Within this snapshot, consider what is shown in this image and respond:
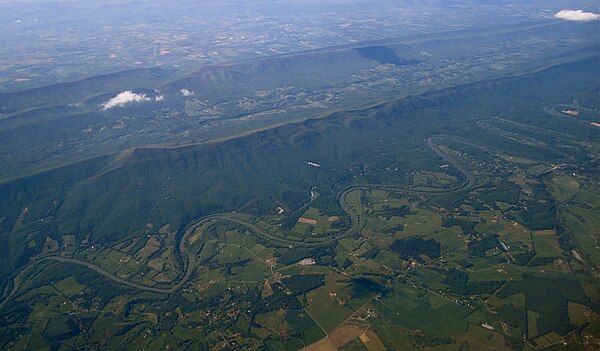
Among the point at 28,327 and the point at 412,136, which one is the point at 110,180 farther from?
the point at 412,136

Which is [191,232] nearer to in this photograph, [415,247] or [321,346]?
[321,346]

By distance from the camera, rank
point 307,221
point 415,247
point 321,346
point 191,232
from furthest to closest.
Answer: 1. point 307,221
2. point 191,232
3. point 415,247
4. point 321,346

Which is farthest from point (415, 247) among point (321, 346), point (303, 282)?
point (321, 346)

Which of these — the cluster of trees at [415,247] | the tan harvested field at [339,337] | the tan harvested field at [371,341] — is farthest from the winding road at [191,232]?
the tan harvested field at [371,341]

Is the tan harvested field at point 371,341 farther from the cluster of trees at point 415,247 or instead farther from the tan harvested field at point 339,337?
the cluster of trees at point 415,247

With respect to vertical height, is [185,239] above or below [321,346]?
below

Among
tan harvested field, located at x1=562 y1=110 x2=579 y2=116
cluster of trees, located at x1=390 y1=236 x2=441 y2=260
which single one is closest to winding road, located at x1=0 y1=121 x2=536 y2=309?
cluster of trees, located at x1=390 y1=236 x2=441 y2=260

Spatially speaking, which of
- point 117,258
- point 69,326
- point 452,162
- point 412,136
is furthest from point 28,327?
point 412,136

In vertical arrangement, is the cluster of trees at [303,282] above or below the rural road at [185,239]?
above

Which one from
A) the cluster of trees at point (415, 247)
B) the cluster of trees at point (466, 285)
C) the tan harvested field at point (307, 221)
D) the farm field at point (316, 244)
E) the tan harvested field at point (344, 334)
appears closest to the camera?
the tan harvested field at point (344, 334)

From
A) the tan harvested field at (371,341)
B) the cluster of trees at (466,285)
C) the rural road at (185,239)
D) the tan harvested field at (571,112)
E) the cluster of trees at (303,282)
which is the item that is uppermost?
the tan harvested field at (571,112)

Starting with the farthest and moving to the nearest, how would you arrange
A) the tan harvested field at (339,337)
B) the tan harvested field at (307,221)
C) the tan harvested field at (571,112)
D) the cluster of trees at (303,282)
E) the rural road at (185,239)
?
1. the tan harvested field at (571,112)
2. the tan harvested field at (307,221)
3. the rural road at (185,239)
4. the cluster of trees at (303,282)
5. the tan harvested field at (339,337)
